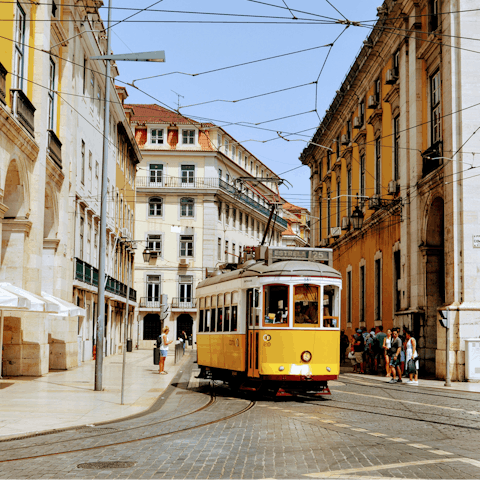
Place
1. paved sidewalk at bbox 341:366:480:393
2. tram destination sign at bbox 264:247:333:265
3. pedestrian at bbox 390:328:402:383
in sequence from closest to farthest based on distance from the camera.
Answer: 1. tram destination sign at bbox 264:247:333:265
2. paved sidewalk at bbox 341:366:480:393
3. pedestrian at bbox 390:328:402:383

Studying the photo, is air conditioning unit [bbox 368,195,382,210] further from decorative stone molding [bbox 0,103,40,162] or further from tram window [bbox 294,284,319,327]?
tram window [bbox 294,284,319,327]

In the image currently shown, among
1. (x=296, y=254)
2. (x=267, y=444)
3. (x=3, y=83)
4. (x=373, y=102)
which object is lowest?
(x=267, y=444)

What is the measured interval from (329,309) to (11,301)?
676 centimetres

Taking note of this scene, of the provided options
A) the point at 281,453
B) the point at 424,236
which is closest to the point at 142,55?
the point at 281,453

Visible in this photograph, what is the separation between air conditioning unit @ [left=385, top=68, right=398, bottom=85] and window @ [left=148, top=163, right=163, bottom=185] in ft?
130

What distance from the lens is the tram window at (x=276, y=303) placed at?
16703 millimetres

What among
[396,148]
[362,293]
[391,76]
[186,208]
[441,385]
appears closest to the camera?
[441,385]

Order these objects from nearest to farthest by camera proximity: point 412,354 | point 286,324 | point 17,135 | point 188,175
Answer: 1. point 286,324
2. point 17,135
3. point 412,354
4. point 188,175

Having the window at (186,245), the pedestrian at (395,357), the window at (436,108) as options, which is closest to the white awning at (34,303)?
the pedestrian at (395,357)

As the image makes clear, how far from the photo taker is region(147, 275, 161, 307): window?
2685 inches

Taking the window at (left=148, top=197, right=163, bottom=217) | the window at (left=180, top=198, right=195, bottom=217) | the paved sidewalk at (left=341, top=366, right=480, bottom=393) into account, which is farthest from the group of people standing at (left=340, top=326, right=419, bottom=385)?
the window at (left=148, top=197, right=163, bottom=217)

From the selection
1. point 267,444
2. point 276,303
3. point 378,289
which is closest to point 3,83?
point 276,303

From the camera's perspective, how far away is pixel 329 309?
55.9ft

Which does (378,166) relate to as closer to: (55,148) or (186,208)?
(55,148)
